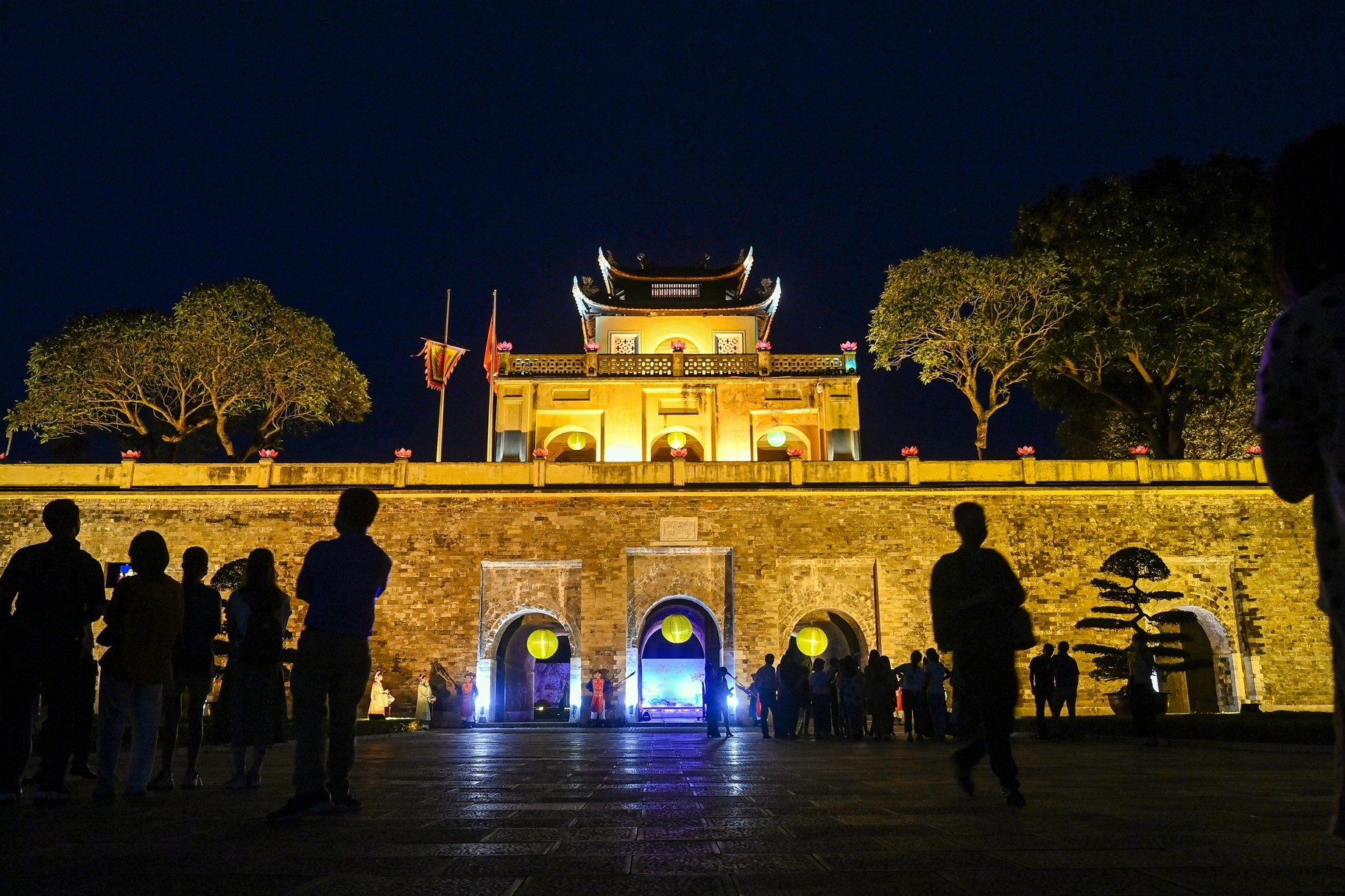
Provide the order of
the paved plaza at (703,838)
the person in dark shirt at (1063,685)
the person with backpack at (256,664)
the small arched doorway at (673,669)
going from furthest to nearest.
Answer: the small arched doorway at (673,669) → the person in dark shirt at (1063,685) → the person with backpack at (256,664) → the paved plaza at (703,838)

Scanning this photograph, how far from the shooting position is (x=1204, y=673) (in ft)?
78.9

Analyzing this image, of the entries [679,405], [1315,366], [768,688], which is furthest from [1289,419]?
[679,405]

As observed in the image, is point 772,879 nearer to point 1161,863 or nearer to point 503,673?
point 1161,863

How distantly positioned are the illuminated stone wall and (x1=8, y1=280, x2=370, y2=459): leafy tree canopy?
4.08m

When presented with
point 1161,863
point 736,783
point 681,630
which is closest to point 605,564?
point 681,630

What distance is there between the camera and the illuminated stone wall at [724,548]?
23297 millimetres

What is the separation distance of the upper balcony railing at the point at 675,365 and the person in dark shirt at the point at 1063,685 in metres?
18.5

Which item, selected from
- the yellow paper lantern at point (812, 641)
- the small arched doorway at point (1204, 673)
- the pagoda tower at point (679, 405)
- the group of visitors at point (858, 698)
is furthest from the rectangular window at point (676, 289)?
the group of visitors at point (858, 698)

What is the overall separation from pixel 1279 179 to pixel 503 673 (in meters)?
24.0

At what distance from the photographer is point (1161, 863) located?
114 inches

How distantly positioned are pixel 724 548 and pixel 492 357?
11451 mm

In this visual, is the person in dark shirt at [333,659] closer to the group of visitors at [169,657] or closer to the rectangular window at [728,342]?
the group of visitors at [169,657]

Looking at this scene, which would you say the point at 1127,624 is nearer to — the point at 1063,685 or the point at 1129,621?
the point at 1129,621

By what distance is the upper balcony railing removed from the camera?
31.5m
